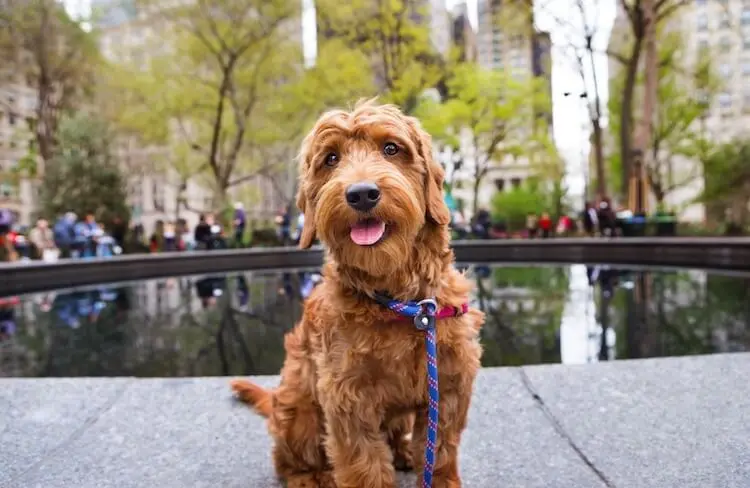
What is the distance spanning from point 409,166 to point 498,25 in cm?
2567

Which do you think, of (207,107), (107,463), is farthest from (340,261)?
(207,107)

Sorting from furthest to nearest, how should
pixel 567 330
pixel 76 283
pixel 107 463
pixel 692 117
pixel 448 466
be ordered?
pixel 692 117 < pixel 76 283 < pixel 567 330 < pixel 107 463 < pixel 448 466

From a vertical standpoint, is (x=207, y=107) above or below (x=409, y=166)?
above

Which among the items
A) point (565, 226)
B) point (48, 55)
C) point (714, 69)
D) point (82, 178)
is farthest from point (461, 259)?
point (714, 69)

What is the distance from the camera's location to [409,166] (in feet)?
7.54

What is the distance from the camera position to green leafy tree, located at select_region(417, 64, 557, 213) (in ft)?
104

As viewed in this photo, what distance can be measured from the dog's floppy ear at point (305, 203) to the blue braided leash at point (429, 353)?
454mm

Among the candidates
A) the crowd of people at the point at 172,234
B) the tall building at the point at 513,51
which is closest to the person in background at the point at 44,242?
the crowd of people at the point at 172,234

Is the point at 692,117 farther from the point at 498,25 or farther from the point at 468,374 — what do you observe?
the point at 468,374

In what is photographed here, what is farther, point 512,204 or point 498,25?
point 512,204

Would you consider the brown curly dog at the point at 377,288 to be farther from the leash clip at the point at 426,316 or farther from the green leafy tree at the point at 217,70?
the green leafy tree at the point at 217,70

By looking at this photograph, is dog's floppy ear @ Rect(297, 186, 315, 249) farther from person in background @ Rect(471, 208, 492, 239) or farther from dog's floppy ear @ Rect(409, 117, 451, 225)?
person in background @ Rect(471, 208, 492, 239)

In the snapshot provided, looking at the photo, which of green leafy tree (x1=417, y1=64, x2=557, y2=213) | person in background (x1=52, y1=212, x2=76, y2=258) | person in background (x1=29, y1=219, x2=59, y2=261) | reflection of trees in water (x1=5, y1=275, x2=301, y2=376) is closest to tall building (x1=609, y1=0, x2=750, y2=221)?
green leafy tree (x1=417, y1=64, x2=557, y2=213)

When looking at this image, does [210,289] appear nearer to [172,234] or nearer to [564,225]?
[172,234]
